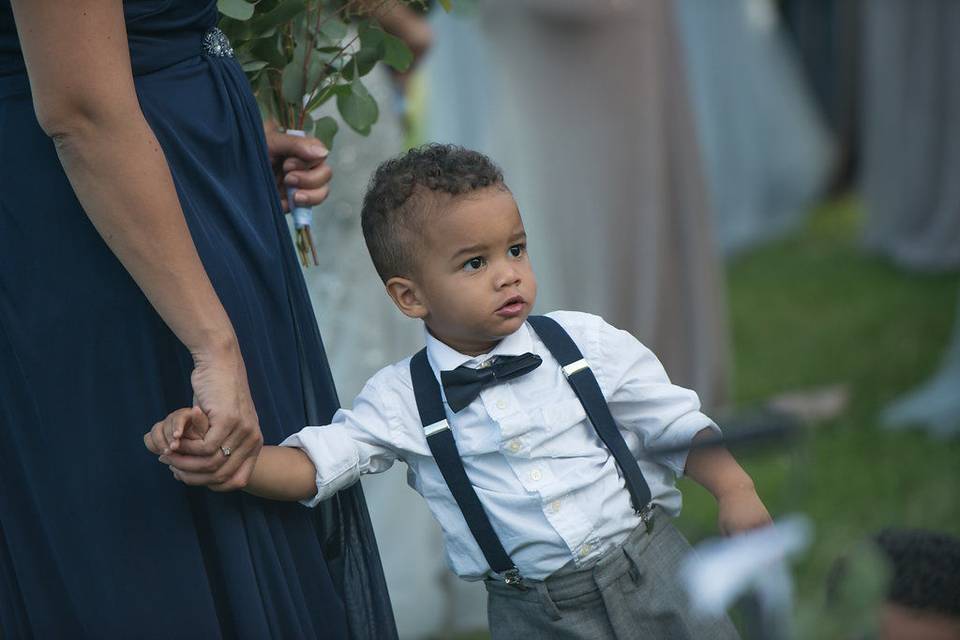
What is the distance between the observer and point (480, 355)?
188 cm

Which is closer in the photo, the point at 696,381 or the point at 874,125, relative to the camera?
the point at 696,381

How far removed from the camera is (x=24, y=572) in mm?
1755

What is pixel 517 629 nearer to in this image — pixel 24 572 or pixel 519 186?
pixel 24 572

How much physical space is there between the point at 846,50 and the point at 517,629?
352 inches

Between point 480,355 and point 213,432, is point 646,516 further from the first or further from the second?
point 213,432

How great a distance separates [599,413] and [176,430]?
0.63 metres

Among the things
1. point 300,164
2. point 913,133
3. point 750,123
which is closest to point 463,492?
point 300,164

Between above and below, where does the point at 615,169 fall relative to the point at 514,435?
above

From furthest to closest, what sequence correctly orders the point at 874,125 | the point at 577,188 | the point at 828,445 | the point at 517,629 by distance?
the point at 874,125 < the point at 577,188 < the point at 828,445 < the point at 517,629

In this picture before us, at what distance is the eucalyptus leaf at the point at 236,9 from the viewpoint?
1830mm

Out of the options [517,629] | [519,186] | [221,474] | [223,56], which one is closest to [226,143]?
[223,56]

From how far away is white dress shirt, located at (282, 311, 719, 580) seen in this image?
182 centimetres

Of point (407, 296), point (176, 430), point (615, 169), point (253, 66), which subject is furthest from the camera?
point (615, 169)

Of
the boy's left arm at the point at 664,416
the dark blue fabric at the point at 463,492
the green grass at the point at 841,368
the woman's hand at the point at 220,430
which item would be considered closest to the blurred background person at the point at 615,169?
the green grass at the point at 841,368
